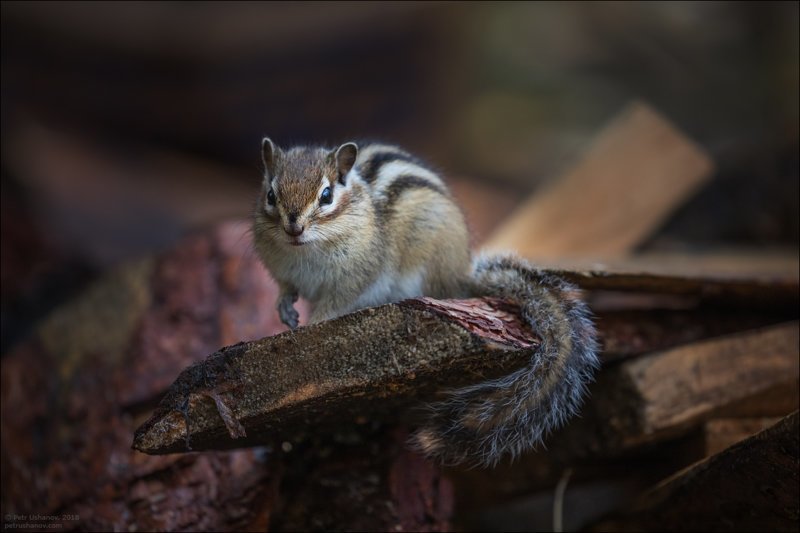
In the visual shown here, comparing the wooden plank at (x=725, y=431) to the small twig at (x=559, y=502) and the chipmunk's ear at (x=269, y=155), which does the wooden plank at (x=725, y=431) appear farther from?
the chipmunk's ear at (x=269, y=155)

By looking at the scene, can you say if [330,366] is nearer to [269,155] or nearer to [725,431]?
[269,155]

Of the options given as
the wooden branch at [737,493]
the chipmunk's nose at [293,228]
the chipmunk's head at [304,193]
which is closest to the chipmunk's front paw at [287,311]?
the chipmunk's head at [304,193]

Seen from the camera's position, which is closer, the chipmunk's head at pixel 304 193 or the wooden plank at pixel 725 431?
the chipmunk's head at pixel 304 193

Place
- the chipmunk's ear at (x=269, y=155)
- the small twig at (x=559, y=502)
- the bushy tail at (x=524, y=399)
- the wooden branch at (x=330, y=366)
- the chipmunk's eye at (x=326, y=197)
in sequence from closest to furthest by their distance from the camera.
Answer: the wooden branch at (x=330, y=366), the bushy tail at (x=524, y=399), the chipmunk's eye at (x=326, y=197), the chipmunk's ear at (x=269, y=155), the small twig at (x=559, y=502)

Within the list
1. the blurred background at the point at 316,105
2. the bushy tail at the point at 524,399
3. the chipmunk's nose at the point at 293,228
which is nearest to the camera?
the bushy tail at the point at 524,399

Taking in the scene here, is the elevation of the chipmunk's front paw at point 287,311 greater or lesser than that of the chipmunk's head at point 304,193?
lesser

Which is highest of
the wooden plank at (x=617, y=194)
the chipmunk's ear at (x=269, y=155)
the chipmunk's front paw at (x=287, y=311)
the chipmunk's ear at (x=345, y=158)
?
the wooden plank at (x=617, y=194)

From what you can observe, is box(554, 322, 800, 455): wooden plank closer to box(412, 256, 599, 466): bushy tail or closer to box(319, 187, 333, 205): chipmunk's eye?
box(412, 256, 599, 466): bushy tail

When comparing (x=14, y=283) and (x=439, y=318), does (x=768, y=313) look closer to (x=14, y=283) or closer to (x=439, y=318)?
(x=439, y=318)
